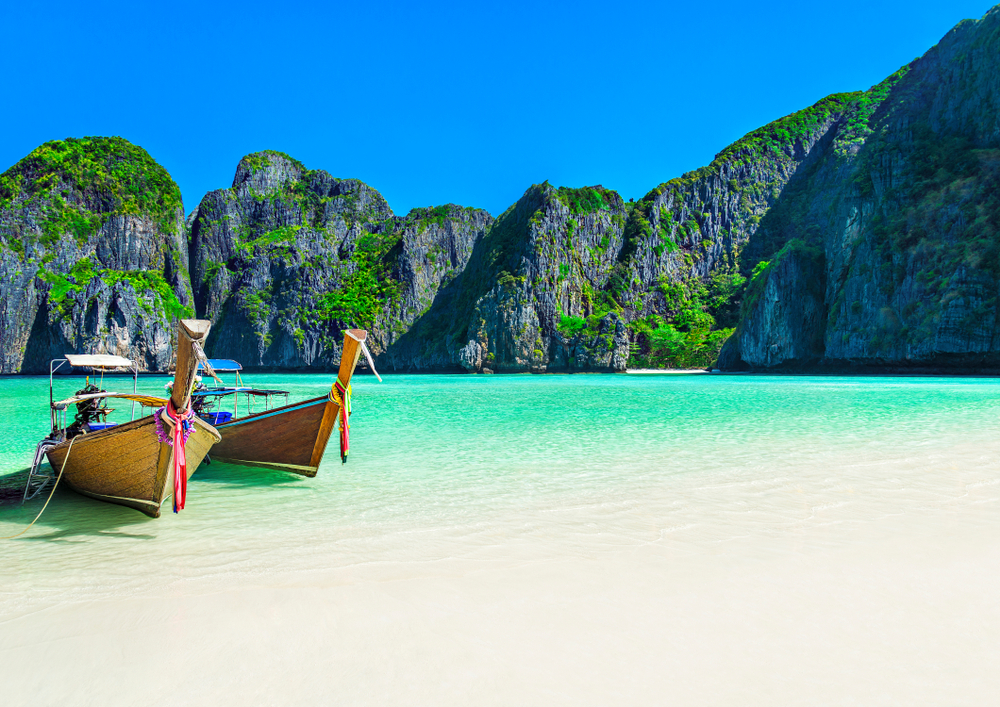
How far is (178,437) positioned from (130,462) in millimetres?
1171

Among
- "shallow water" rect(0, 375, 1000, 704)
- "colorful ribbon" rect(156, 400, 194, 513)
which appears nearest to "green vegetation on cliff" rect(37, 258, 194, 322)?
"shallow water" rect(0, 375, 1000, 704)

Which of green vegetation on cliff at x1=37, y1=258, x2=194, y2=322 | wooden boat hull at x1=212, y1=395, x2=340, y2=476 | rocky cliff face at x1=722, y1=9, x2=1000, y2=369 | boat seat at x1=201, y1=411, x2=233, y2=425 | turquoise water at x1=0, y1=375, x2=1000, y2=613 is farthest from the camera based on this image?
green vegetation on cliff at x1=37, y1=258, x2=194, y2=322

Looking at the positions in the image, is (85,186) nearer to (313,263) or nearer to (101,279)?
(101,279)

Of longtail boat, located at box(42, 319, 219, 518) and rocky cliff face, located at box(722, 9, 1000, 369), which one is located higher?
rocky cliff face, located at box(722, 9, 1000, 369)

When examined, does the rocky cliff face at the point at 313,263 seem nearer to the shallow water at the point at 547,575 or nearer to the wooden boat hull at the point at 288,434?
the wooden boat hull at the point at 288,434

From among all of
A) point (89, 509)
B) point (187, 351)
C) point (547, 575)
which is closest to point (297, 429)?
point (89, 509)

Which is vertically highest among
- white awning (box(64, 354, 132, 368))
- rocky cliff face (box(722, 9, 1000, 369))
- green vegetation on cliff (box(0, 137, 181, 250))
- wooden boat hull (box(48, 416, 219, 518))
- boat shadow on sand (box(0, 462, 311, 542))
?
green vegetation on cliff (box(0, 137, 181, 250))

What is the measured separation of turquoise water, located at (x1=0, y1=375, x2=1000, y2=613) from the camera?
5.28 metres

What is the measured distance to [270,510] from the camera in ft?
23.2

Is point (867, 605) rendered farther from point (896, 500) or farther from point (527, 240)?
point (527, 240)

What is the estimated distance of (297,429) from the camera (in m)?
9.05

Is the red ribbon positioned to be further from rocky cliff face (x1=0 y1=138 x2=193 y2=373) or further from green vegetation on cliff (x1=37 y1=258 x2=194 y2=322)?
green vegetation on cliff (x1=37 y1=258 x2=194 y2=322)

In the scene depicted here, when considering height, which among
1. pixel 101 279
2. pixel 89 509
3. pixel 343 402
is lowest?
pixel 89 509

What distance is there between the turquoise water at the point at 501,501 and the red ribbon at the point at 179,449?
1.30ft
